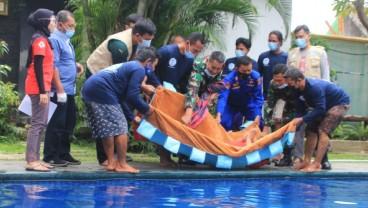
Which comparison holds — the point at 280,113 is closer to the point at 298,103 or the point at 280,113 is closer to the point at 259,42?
the point at 298,103

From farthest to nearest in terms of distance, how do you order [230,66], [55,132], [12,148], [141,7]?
[141,7]
[12,148]
[230,66]
[55,132]

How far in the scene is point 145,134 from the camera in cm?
816

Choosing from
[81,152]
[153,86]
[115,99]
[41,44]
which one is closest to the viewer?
[41,44]

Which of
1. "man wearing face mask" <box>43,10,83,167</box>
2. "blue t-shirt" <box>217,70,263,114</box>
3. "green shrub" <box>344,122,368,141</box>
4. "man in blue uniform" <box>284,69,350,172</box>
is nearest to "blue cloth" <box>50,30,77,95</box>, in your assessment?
"man wearing face mask" <box>43,10,83,167</box>

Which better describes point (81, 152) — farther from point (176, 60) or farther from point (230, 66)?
point (230, 66)

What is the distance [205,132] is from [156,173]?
1197 mm

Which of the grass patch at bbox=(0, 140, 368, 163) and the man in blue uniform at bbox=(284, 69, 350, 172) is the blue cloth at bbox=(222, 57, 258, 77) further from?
the grass patch at bbox=(0, 140, 368, 163)

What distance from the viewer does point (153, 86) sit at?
8.54 meters

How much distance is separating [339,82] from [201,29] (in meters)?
5.16

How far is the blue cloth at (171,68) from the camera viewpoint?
8609mm

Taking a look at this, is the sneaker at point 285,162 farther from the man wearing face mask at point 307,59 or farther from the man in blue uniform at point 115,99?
the man in blue uniform at point 115,99

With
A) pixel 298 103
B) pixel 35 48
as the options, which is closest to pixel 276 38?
pixel 298 103

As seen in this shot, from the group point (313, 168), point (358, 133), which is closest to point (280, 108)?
point (313, 168)

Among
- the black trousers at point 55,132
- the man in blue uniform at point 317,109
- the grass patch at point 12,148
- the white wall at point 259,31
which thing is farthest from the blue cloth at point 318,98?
the white wall at point 259,31
